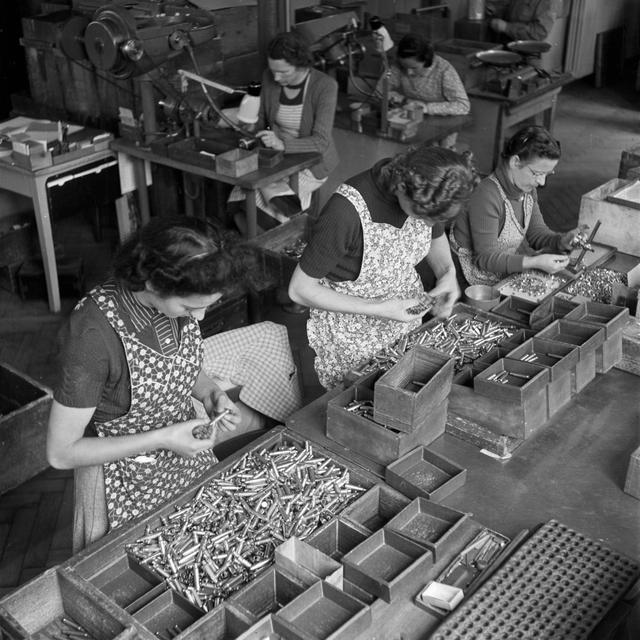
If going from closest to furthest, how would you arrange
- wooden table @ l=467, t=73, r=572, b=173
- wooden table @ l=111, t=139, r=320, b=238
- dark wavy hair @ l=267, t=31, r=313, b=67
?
wooden table @ l=111, t=139, r=320, b=238, dark wavy hair @ l=267, t=31, r=313, b=67, wooden table @ l=467, t=73, r=572, b=173

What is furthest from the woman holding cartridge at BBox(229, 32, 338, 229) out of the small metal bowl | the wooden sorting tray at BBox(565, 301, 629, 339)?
the wooden sorting tray at BBox(565, 301, 629, 339)

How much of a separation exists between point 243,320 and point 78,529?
115 inches

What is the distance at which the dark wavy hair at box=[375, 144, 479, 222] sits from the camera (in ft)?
9.80

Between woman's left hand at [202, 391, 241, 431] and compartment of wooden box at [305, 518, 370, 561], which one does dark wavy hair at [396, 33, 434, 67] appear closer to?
woman's left hand at [202, 391, 241, 431]

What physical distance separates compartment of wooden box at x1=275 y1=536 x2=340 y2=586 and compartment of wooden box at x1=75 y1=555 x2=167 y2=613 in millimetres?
325

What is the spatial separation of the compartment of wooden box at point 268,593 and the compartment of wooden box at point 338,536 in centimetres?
18

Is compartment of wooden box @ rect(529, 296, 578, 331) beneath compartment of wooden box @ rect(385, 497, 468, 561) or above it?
above

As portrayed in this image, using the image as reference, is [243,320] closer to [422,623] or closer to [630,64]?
[422,623]

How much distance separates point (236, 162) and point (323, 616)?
3.73 m

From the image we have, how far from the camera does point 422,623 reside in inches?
86.9

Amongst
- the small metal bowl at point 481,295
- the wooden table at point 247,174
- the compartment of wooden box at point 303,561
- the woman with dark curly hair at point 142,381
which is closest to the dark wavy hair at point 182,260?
the woman with dark curly hair at point 142,381

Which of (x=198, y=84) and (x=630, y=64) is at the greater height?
(x=198, y=84)

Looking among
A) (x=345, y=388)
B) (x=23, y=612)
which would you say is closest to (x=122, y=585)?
(x=23, y=612)

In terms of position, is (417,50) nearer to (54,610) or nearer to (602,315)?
(602,315)
